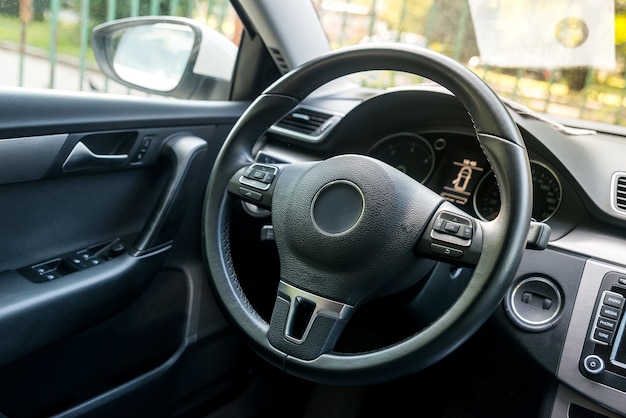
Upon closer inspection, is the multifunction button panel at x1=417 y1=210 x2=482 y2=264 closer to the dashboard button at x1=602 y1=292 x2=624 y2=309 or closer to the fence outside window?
the dashboard button at x1=602 y1=292 x2=624 y2=309

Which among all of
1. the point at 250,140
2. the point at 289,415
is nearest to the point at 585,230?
the point at 250,140

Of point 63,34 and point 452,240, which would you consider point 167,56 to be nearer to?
point 63,34

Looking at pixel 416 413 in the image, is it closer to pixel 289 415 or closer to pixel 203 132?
pixel 289 415

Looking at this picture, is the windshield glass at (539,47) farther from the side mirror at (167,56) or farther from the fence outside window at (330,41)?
the side mirror at (167,56)

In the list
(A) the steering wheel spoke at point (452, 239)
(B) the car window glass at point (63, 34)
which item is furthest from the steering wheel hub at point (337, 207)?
Result: (B) the car window glass at point (63, 34)

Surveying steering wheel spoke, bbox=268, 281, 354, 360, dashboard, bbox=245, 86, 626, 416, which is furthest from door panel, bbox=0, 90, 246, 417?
steering wheel spoke, bbox=268, 281, 354, 360

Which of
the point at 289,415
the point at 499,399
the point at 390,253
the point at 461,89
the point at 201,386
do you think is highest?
the point at 461,89

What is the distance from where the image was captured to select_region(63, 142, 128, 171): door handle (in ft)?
4.85

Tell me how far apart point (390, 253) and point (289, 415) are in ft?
3.92

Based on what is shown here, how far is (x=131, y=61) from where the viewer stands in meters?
1.94

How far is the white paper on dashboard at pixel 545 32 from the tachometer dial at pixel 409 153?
1.41 ft

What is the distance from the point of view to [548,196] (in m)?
1.45

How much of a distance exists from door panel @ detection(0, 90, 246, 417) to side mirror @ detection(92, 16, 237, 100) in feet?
0.43

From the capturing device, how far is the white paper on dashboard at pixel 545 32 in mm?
1669
